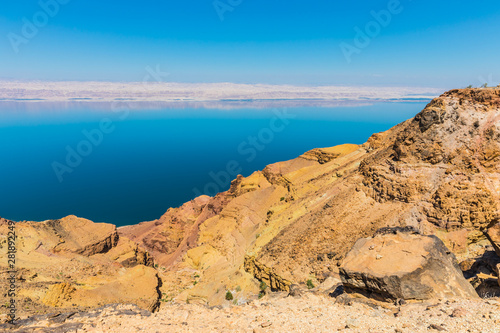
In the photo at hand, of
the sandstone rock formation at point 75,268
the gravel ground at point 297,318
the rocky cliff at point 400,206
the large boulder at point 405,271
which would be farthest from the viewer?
the sandstone rock formation at point 75,268

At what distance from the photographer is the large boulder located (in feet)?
29.9

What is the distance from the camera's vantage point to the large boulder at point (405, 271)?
910cm

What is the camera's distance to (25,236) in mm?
24609

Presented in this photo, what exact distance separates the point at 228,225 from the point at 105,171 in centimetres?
10637

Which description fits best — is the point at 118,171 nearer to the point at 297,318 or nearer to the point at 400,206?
the point at 400,206

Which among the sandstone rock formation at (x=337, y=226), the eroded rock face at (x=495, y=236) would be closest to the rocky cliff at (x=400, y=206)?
the sandstone rock formation at (x=337, y=226)

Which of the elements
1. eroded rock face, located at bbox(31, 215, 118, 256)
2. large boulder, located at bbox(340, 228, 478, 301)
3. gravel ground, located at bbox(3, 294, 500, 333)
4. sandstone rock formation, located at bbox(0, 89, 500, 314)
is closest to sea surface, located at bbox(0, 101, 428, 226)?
eroded rock face, located at bbox(31, 215, 118, 256)


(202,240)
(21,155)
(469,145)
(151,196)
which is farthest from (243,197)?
(21,155)

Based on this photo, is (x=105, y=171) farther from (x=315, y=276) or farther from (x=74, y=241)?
(x=315, y=276)

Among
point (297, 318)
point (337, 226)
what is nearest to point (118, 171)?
point (337, 226)

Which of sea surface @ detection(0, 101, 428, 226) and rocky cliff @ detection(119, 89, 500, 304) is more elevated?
rocky cliff @ detection(119, 89, 500, 304)

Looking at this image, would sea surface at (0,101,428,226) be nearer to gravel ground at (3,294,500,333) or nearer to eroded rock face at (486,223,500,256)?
gravel ground at (3,294,500,333)

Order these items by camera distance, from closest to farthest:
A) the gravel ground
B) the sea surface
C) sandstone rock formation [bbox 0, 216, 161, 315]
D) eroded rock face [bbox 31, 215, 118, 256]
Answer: the gravel ground < sandstone rock formation [bbox 0, 216, 161, 315] < eroded rock face [bbox 31, 215, 118, 256] < the sea surface

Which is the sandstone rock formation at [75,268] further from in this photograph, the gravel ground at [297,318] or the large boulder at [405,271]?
the large boulder at [405,271]
